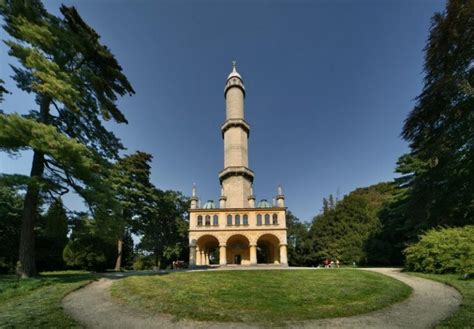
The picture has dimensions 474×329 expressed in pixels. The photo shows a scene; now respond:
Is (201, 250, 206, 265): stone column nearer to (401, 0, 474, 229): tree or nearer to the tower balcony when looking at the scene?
the tower balcony

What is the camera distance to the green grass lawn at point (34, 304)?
256 inches

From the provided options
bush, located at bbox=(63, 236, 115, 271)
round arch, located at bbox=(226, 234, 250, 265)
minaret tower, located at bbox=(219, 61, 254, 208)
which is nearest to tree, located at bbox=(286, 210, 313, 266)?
round arch, located at bbox=(226, 234, 250, 265)

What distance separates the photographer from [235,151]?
3938cm

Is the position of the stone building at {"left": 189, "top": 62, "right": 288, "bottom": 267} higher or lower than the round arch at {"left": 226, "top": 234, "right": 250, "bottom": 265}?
higher

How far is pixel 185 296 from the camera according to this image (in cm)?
923

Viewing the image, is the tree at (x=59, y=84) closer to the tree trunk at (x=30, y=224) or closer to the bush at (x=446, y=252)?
the tree trunk at (x=30, y=224)

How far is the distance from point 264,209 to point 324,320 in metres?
28.3

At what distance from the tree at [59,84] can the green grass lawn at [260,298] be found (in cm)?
638

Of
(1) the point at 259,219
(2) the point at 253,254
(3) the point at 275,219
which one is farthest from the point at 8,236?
(3) the point at 275,219

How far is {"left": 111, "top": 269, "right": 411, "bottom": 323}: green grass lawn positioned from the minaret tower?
25483mm

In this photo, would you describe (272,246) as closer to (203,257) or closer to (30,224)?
(203,257)

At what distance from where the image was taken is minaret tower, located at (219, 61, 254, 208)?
37.6 metres

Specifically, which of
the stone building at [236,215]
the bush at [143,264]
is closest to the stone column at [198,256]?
the stone building at [236,215]

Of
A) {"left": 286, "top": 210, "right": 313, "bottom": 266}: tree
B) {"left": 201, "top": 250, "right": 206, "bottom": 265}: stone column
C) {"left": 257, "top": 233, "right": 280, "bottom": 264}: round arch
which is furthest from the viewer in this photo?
{"left": 286, "top": 210, "right": 313, "bottom": 266}: tree
